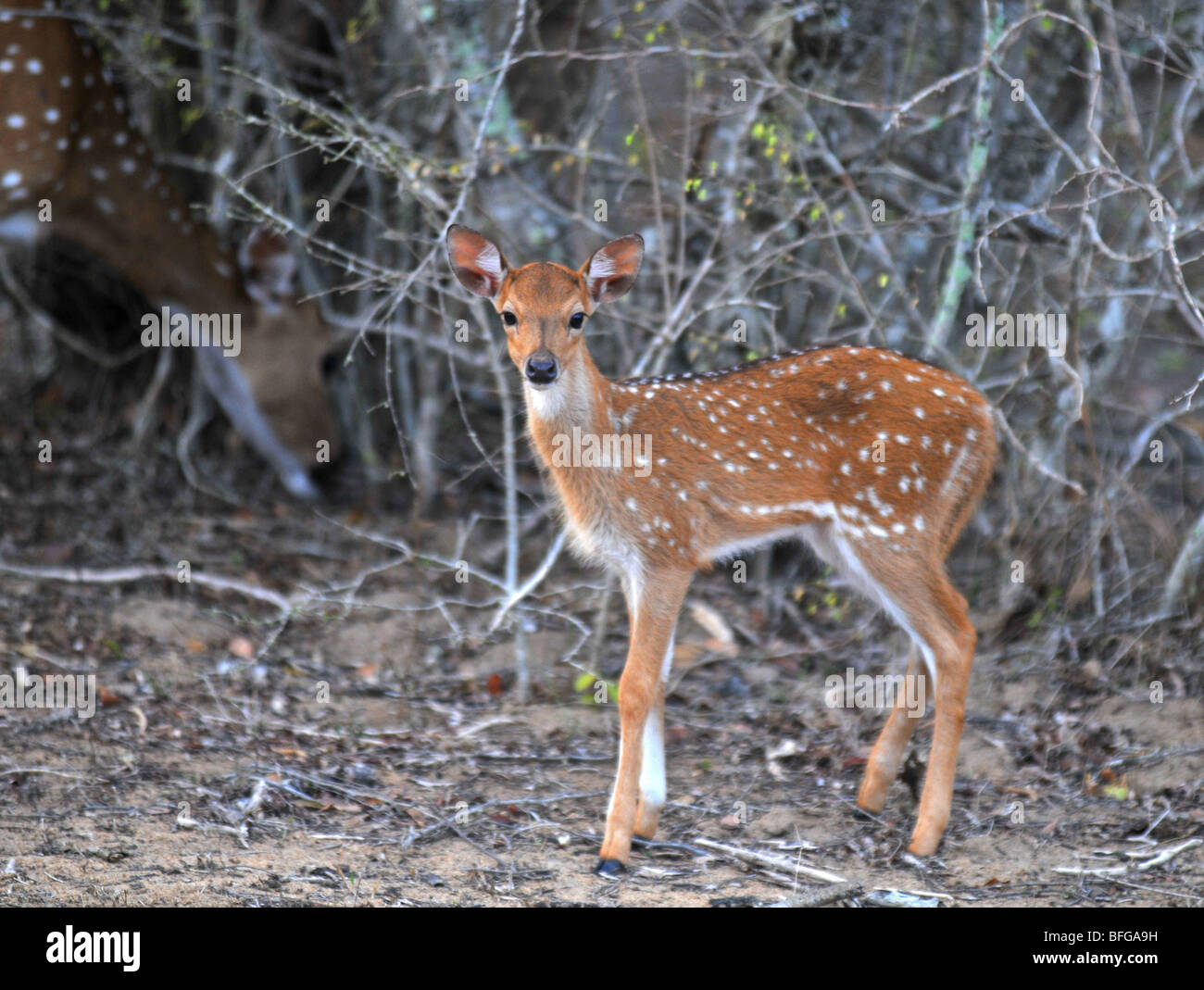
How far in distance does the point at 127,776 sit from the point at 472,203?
324 centimetres

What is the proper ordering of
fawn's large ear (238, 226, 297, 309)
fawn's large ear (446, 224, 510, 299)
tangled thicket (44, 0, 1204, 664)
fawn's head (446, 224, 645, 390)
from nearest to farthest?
fawn's head (446, 224, 645, 390), fawn's large ear (446, 224, 510, 299), tangled thicket (44, 0, 1204, 664), fawn's large ear (238, 226, 297, 309)

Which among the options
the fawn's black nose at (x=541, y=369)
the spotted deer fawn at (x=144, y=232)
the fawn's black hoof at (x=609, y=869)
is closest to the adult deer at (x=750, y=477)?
the fawn's black nose at (x=541, y=369)

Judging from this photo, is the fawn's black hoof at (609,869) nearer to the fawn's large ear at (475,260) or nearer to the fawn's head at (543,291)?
the fawn's head at (543,291)

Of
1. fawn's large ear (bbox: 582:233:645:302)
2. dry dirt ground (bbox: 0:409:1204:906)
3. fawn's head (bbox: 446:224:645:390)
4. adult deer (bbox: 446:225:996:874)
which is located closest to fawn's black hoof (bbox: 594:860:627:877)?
dry dirt ground (bbox: 0:409:1204:906)

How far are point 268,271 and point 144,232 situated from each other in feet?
2.52

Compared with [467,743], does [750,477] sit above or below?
above

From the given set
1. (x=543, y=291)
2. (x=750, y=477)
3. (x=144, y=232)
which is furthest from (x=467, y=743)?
(x=144, y=232)

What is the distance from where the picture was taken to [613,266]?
541 centimetres

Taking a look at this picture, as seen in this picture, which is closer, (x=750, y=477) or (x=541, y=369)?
(x=541, y=369)

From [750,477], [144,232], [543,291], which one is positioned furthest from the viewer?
[144,232]

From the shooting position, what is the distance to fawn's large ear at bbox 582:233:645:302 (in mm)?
5340

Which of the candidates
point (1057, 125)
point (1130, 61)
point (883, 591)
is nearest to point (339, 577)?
point (883, 591)

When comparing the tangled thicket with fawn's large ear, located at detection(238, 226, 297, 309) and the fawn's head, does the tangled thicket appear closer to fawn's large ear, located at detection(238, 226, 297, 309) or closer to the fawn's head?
fawn's large ear, located at detection(238, 226, 297, 309)

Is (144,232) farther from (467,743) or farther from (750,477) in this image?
(750,477)
